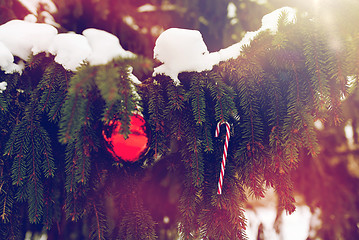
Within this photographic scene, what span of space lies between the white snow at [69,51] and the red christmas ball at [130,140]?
0.34 meters

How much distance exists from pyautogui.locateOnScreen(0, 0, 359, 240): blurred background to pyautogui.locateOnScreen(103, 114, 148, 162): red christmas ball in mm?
944

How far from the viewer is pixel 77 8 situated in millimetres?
2139

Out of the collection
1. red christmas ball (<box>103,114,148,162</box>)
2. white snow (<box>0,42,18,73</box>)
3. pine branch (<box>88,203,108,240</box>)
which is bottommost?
pine branch (<box>88,203,108,240</box>)

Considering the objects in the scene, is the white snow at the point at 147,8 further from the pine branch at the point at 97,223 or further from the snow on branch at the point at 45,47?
the pine branch at the point at 97,223

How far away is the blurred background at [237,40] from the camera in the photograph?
2.07 m

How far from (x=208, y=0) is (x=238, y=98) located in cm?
144

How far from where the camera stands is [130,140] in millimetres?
1015

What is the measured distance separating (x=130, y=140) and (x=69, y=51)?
491 mm

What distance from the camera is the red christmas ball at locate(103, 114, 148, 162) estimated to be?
101 centimetres

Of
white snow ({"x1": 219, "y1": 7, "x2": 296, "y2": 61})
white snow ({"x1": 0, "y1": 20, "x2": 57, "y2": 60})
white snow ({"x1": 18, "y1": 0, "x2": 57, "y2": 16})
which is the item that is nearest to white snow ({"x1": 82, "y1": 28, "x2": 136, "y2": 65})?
white snow ({"x1": 0, "y1": 20, "x2": 57, "y2": 60})

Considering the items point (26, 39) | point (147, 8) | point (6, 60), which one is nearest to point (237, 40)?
point (147, 8)

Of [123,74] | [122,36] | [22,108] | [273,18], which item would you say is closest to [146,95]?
[123,74]

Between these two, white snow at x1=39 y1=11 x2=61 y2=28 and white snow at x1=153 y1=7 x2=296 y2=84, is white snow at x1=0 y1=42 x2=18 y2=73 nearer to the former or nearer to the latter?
white snow at x1=153 y1=7 x2=296 y2=84

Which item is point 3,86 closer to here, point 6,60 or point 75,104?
point 6,60
